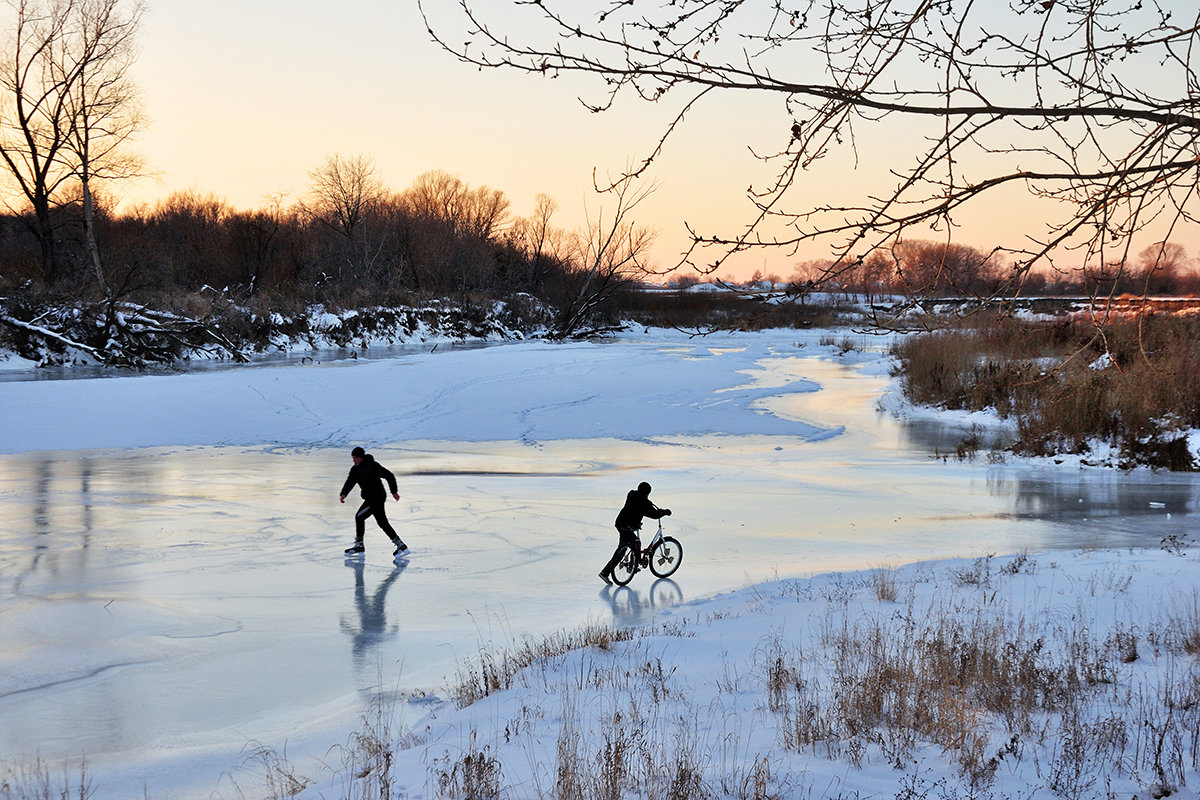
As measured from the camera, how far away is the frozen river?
6414 millimetres

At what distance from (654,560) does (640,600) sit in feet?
3.19

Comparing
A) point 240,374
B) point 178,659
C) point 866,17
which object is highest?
point 866,17

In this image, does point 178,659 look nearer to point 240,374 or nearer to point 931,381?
point 240,374

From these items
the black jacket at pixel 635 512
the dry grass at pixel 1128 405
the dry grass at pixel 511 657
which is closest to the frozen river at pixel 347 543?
the dry grass at pixel 511 657

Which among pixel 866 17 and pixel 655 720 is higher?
pixel 866 17

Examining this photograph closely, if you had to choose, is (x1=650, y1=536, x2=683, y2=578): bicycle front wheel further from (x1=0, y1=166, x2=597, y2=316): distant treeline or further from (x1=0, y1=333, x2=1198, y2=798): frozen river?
(x1=0, y1=166, x2=597, y2=316): distant treeline

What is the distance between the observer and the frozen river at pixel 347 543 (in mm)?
6414

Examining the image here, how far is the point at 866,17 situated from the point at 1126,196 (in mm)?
1264

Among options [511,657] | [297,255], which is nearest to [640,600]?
[511,657]

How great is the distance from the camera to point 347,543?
11336 millimetres

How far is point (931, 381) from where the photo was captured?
2866 cm

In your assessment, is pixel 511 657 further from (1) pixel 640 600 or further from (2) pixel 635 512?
(2) pixel 635 512

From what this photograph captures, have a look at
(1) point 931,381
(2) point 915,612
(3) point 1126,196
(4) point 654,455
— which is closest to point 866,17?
(3) point 1126,196

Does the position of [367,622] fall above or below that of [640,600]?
above
